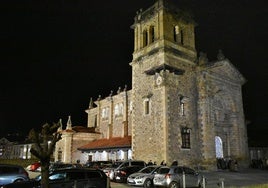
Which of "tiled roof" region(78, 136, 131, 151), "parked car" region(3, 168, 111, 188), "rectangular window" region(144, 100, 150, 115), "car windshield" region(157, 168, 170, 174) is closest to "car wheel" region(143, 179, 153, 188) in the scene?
"car windshield" region(157, 168, 170, 174)

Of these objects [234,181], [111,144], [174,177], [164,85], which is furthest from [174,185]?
[111,144]

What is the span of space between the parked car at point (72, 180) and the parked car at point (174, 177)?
3.88m

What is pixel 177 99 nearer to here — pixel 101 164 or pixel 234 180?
pixel 234 180

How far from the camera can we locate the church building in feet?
93.4

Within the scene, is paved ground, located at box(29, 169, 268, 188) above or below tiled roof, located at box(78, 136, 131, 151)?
below

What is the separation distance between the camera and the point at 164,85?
28359mm

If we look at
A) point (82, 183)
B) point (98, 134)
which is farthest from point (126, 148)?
point (82, 183)

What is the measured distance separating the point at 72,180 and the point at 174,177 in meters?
6.35

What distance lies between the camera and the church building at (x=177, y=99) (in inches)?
1120

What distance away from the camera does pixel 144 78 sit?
3169 cm

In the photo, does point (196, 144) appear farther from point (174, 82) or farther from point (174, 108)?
point (174, 82)

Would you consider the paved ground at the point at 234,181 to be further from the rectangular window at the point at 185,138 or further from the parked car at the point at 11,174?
the parked car at the point at 11,174

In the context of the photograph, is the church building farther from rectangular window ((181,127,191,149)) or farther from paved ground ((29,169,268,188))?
paved ground ((29,169,268,188))

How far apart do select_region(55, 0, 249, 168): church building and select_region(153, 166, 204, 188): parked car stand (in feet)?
28.1
